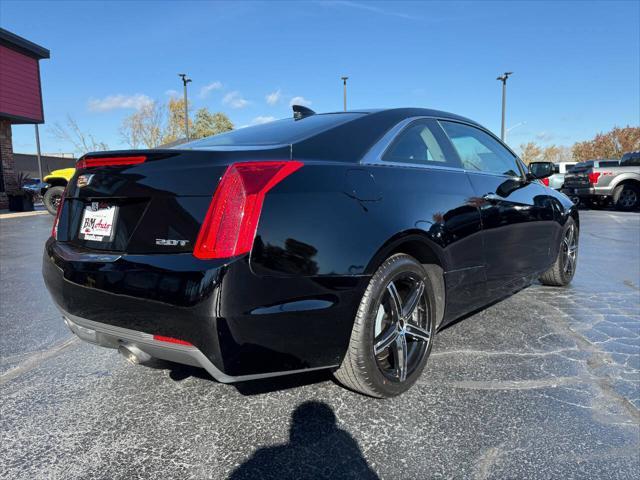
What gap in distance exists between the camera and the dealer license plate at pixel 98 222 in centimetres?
219

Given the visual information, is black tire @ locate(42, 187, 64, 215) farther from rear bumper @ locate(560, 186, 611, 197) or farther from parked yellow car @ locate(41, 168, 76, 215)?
rear bumper @ locate(560, 186, 611, 197)

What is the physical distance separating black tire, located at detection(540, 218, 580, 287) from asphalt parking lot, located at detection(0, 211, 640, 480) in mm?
1216

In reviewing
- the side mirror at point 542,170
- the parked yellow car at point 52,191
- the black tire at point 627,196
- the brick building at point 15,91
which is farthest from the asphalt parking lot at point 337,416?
the brick building at point 15,91

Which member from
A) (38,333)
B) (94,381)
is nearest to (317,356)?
(94,381)

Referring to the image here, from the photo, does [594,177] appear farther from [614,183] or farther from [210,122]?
[210,122]

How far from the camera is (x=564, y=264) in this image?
189 inches

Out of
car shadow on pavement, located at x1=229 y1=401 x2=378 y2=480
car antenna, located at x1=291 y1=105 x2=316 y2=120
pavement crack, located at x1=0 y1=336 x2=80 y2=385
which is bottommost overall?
car shadow on pavement, located at x1=229 y1=401 x2=378 y2=480

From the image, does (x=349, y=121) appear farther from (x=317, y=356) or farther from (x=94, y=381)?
(x=94, y=381)

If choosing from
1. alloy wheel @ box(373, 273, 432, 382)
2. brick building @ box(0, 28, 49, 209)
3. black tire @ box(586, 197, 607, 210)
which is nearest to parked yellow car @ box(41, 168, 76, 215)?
brick building @ box(0, 28, 49, 209)

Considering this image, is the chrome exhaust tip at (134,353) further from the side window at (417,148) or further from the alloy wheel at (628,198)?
the alloy wheel at (628,198)

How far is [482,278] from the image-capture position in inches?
122

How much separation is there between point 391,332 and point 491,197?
139 centimetres

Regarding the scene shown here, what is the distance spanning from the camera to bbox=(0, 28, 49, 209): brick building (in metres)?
16.8

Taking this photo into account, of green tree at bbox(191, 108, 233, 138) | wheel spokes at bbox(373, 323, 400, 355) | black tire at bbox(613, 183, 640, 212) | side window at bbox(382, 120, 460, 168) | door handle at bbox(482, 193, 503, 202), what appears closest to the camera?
wheel spokes at bbox(373, 323, 400, 355)
